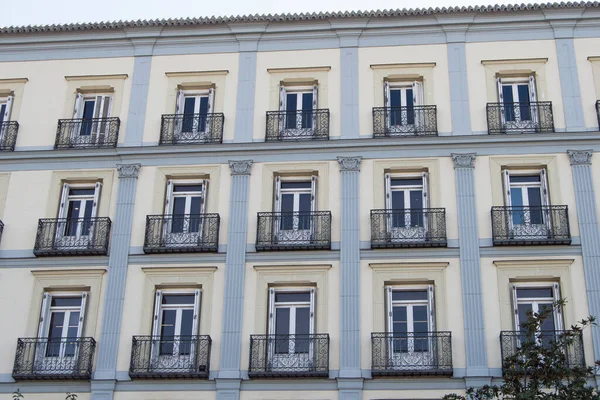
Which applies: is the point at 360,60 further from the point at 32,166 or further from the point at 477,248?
the point at 32,166

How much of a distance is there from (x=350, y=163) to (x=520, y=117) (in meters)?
5.14

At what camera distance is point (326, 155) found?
27.3 metres

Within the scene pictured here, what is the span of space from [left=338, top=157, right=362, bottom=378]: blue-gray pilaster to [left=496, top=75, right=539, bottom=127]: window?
4.61 meters

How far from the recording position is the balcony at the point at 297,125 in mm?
27625

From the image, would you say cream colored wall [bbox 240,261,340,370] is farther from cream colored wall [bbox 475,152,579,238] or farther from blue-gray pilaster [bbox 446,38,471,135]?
blue-gray pilaster [bbox 446,38,471,135]

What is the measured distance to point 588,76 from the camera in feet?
91.0

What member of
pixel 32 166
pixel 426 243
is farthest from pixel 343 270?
pixel 32 166

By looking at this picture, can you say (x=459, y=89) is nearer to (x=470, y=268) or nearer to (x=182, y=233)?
(x=470, y=268)

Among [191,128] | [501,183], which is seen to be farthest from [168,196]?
[501,183]

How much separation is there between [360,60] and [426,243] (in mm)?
6489

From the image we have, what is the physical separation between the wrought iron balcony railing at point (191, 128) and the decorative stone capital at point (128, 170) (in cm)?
108

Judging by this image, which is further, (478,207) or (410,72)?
(410,72)

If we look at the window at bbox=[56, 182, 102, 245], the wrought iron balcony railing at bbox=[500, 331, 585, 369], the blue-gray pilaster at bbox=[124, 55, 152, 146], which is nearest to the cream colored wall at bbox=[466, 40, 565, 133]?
the wrought iron balcony railing at bbox=[500, 331, 585, 369]

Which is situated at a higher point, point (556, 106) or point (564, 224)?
point (556, 106)
